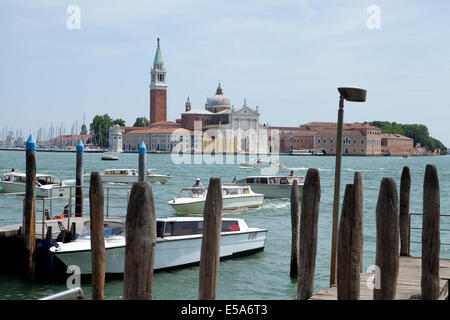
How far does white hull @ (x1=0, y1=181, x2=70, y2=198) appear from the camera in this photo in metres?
20.3

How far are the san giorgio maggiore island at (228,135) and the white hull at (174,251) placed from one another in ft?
262

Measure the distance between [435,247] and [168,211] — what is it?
14353 millimetres

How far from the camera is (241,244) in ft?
32.8

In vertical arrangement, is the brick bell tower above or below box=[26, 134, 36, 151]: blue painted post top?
above

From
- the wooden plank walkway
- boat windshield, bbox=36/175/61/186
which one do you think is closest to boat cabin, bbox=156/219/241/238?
the wooden plank walkway

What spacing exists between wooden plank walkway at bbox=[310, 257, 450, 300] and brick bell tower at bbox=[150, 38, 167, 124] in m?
98.7

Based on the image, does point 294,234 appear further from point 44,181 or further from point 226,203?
point 44,181

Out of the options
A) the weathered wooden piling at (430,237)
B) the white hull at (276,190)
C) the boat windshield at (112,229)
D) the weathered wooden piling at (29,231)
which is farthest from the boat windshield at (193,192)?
the weathered wooden piling at (430,237)

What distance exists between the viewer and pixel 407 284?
16.9ft

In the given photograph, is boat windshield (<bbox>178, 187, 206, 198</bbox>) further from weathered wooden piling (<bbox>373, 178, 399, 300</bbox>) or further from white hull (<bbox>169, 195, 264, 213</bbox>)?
weathered wooden piling (<bbox>373, 178, 399, 300</bbox>)

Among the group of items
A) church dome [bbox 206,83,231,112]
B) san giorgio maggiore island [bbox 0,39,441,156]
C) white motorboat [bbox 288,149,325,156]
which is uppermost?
church dome [bbox 206,83,231,112]

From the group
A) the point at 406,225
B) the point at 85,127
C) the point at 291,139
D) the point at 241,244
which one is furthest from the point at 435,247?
the point at 85,127

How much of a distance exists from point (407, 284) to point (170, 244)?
4250 millimetres

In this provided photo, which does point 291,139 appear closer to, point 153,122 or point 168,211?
point 153,122
